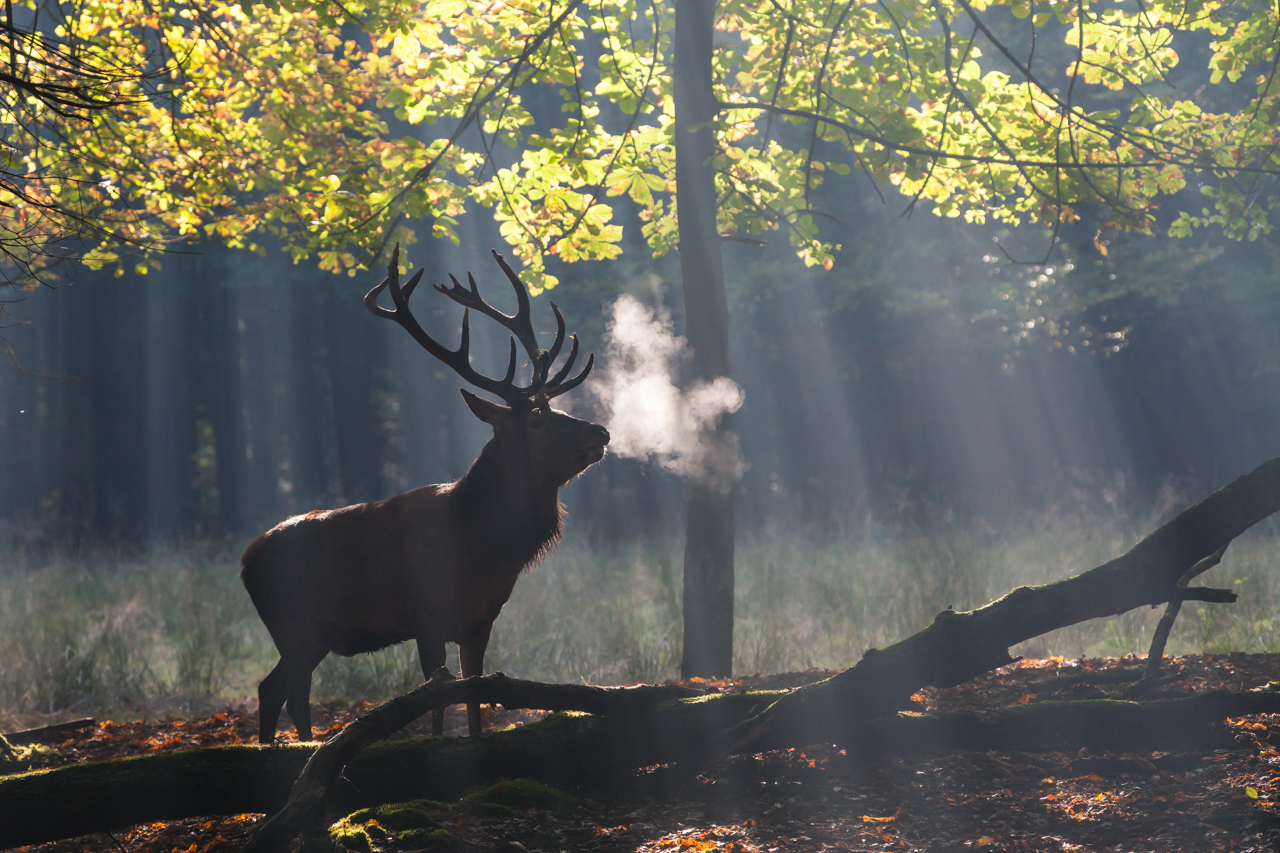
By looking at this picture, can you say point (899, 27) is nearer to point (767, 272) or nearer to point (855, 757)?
point (855, 757)

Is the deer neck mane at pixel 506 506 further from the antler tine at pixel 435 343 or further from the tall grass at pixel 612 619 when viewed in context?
the tall grass at pixel 612 619

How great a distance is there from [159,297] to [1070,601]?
2296 centimetres

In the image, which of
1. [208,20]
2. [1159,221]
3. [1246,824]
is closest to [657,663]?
[1246,824]

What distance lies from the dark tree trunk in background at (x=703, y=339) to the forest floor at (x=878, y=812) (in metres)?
2.86

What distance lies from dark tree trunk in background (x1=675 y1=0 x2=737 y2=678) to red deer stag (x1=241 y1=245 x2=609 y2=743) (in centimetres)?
210

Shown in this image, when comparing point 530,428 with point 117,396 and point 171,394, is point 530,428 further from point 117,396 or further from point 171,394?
point 117,396

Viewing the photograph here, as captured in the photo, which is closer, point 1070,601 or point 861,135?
point 1070,601

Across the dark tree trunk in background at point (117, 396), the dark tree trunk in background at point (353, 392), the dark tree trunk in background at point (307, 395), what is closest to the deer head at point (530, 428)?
the dark tree trunk in background at point (353, 392)

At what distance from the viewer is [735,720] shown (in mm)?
4004

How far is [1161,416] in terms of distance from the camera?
21250mm

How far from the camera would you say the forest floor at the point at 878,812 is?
320 centimetres

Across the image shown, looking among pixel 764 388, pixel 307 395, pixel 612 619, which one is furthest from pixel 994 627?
pixel 307 395

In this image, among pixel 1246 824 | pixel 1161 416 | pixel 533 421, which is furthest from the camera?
pixel 1161 416

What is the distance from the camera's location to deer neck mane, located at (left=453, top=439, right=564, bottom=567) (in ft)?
15.9
